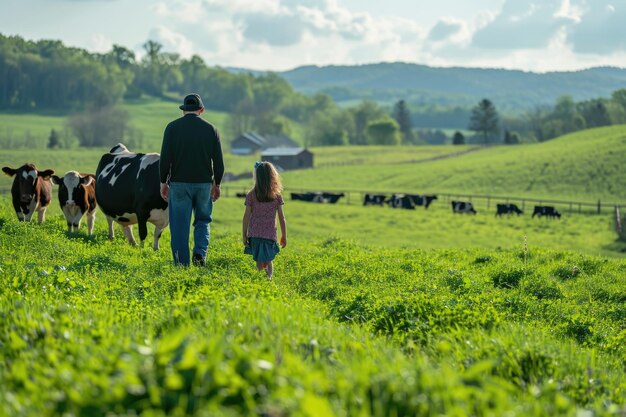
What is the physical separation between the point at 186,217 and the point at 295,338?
6773 millimetres

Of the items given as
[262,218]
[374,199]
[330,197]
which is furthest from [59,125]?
[262,218]

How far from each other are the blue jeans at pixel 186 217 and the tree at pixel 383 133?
155 m

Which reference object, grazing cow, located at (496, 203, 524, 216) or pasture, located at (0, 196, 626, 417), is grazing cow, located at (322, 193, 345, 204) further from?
pasture, located at (0, 196, 626, 417)

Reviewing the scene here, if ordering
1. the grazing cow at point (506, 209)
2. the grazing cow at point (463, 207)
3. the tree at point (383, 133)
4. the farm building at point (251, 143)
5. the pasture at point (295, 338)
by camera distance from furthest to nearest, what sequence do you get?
the tree at point (383, 133), the farm building at point (251, 143), the grazing cow at point (463, 207), the grazing cow at point (506, 209), the pasture at point (295, 338)

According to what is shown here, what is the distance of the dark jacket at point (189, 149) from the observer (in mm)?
11773

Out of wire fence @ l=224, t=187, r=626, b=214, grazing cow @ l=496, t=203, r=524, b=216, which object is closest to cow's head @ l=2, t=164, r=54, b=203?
grazing cow @ l=496, t=203, r=524, b=216

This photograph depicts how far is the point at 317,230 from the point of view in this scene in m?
42.7

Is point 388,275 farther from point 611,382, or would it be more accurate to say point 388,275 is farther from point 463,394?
point 463,394

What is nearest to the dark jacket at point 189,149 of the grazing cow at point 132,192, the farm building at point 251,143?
the grazing cow at point 132,192

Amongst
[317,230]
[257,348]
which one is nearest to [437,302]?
[257,348]

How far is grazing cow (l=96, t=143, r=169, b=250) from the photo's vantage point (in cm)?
1502

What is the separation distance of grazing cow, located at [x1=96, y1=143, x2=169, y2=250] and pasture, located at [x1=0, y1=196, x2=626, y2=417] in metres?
1.20

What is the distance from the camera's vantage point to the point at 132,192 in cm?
1537

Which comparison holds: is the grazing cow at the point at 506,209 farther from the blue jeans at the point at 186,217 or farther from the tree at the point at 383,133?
the tree at the point at 383,133
